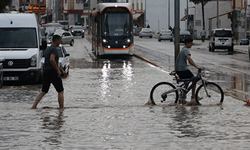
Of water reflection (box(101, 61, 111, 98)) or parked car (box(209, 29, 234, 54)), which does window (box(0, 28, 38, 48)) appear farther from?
parked car (box(209, 29, 234, 54))

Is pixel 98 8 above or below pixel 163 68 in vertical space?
above

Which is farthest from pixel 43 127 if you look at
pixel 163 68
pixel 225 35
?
pixel 225 35

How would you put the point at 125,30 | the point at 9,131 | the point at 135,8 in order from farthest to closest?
1. the point at 135,8
2. the point at 125,30
3. the point at 9,131

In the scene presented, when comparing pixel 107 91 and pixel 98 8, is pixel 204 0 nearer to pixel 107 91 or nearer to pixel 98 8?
pixel 98 8

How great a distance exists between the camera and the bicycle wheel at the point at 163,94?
13.8 meters

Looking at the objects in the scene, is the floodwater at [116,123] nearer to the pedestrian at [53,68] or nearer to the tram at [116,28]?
the pedestrian at [53,68]

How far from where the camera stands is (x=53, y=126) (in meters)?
10.7

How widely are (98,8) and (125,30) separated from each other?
239cm

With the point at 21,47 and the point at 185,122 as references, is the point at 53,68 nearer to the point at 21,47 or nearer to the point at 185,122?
the point at 185,122

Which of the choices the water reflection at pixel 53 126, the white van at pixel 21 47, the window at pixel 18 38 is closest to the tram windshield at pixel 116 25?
the white van at pixel 21 47

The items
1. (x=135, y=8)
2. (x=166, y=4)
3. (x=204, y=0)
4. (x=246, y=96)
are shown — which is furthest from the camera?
(x=135, y=8)

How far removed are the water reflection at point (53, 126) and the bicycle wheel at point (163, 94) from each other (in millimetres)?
2332

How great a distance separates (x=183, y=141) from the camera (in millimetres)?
9086

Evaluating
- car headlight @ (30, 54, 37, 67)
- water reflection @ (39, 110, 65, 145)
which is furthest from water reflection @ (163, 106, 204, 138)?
car headlight @ (30, 54, 37, 67)
